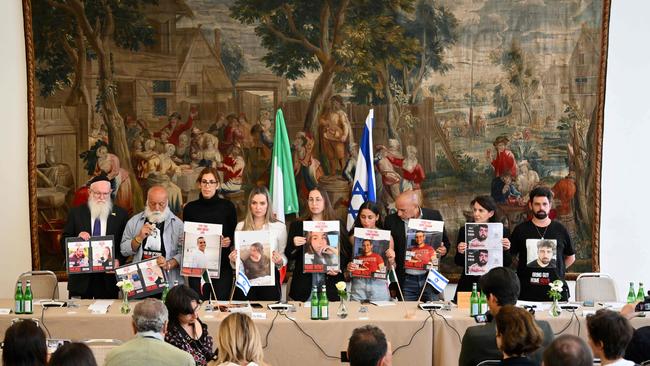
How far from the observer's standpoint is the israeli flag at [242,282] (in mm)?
8992

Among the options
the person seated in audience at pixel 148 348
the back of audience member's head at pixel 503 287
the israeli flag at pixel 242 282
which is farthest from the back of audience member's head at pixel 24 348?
the israeli flag at pixel 242 282

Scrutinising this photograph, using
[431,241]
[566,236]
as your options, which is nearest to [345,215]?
[431,241]

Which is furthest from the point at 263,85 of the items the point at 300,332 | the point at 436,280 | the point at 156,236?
the point at 300,332

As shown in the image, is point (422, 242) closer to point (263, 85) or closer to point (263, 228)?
point (263, 228)

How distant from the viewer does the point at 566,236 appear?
9.60m

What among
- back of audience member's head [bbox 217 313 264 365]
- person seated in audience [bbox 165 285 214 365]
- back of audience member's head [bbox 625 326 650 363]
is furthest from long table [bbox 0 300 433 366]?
back of audience member's head [bbox 625 326 650 363]

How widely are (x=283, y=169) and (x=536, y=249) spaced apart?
10.1ft

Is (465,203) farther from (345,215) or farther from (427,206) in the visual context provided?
(345,215)

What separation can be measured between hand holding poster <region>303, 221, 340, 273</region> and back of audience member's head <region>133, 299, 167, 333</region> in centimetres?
325

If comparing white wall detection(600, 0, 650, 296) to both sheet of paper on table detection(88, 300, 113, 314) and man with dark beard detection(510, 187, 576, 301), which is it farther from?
sheet of paper on table detection(88, 300, 113, 314)

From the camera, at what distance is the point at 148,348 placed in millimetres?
5734

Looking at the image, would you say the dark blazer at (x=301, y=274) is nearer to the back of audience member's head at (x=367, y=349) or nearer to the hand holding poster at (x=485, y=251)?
the hand holding poster at (x=485, y=251)

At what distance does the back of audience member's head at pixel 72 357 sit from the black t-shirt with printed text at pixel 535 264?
5.66 meters

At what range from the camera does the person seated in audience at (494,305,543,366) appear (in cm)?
535
